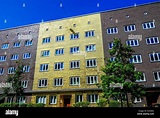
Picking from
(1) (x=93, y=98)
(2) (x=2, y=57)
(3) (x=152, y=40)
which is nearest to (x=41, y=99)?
(1) (x=93, y=98)

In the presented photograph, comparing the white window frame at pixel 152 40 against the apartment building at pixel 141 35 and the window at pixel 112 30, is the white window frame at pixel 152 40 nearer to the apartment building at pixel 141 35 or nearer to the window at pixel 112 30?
the apartment building at pixel 141 35

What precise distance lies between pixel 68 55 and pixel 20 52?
11.9m

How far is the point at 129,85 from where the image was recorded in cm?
1903

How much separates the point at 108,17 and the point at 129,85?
17806mm

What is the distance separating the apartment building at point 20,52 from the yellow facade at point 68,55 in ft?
4.58

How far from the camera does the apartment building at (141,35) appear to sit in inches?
1001

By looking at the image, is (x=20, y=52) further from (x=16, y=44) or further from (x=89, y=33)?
(x=89, y=33)

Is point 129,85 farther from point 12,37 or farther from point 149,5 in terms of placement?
point 12,37

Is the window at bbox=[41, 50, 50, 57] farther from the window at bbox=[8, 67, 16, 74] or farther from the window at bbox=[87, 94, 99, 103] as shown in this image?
the window at bbox=[87, 94, 99, 103]

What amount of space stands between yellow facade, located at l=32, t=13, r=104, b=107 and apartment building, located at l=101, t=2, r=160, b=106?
6.61ft

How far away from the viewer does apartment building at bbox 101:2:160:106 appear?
83.5ft

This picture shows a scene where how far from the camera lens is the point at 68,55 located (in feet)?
105
